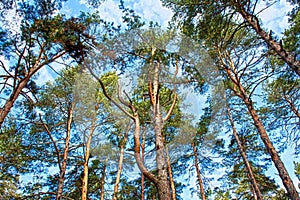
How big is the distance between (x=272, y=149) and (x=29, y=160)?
7.25 metres

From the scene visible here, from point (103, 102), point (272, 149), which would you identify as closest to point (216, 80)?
point (272, 149)

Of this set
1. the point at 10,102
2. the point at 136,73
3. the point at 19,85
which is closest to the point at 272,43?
the point at 136,73

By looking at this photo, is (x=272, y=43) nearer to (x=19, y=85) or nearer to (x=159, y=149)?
(x=159, y=149)

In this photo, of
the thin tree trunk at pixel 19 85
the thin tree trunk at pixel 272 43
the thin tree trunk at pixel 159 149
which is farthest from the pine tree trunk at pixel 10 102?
the thin tree trunk at pixel 272 43

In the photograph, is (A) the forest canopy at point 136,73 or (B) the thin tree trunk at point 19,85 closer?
(A) the forest canopy at point 136,73

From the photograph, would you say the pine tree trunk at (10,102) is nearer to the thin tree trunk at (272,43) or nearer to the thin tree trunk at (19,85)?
the thin tree trunk at (19,85)

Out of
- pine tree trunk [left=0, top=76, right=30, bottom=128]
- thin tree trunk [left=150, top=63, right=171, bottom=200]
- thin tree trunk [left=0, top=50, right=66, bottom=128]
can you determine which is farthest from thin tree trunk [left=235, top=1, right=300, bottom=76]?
pine tree trunk [left=0, top=76, right=30, bottom=128]

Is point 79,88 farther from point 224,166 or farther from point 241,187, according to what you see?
point 241,187

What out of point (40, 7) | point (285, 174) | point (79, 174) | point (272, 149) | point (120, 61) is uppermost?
point (40, 7)

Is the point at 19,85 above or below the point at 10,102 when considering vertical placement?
above

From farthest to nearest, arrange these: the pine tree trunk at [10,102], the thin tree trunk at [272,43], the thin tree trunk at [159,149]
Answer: the thin tree trunk at [272,43]
the pine tree trunk at [10,102]
the thin tree trunk at [159,149]

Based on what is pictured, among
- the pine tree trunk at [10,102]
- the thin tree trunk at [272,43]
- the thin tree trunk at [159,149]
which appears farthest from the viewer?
the thin tree trunk at [272,43]

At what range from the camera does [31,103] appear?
588cm

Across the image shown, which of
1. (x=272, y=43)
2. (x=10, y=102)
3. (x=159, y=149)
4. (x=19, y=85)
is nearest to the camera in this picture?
(x=159, y=149)
